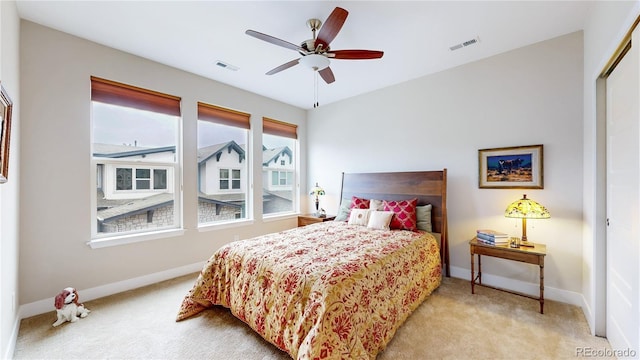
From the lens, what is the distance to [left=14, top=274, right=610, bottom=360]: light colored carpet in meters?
1.84

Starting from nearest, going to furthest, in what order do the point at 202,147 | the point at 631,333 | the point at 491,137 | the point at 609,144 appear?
the point at 631,333 < the point at 609,144 < the point at 491,137 < the point at 202,147

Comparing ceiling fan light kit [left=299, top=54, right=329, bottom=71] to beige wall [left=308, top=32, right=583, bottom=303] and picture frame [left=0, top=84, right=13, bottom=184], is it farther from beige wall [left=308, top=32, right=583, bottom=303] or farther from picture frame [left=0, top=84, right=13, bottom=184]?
picture frame [left=0, top=84, right=13, bottom=184]

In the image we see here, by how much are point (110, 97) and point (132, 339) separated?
2571 millimetres

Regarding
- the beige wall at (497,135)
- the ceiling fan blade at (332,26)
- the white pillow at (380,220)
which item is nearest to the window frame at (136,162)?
the ceiling fan blade at (332,26)

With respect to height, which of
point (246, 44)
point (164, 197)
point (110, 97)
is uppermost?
point (246, 44)

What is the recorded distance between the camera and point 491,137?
10.0 ft

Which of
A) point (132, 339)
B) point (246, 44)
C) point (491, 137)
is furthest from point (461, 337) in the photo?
point (246, 44)

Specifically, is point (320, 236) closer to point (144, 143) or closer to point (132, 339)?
point (132, 339)

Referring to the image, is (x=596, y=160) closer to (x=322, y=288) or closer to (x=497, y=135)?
(x=497, y=135)

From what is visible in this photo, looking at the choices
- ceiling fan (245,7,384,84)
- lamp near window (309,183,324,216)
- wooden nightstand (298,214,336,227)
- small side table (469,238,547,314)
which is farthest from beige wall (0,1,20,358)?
small side table (469,238,547,314)

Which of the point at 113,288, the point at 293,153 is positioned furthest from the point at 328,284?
the point at 293,153

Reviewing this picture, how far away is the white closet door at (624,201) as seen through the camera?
148 centimetres

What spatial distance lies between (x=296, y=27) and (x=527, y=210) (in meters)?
2.97

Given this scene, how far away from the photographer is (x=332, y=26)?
193 cm
